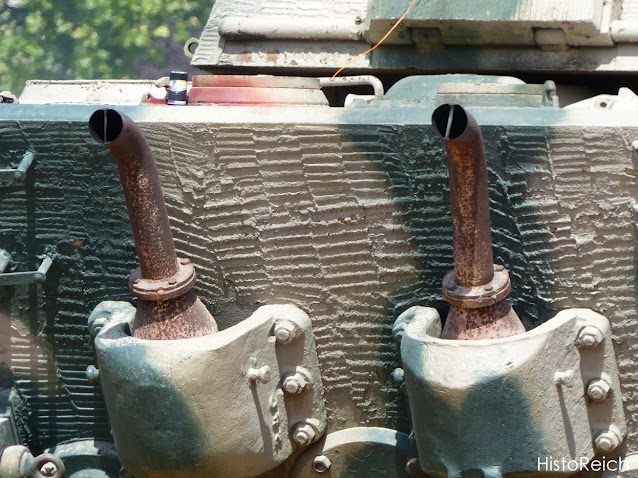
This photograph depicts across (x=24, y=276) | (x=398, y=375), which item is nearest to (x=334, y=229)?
(x=398, y=375)

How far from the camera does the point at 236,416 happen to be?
3543 mm

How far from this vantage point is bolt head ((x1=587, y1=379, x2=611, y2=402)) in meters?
3.49

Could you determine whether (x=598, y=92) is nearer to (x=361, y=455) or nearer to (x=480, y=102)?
(x=480, y=102)

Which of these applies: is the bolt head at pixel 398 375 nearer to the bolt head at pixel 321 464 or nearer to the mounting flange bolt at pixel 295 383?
the mounting flange bolt at pixel 295 383

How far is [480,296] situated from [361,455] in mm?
755

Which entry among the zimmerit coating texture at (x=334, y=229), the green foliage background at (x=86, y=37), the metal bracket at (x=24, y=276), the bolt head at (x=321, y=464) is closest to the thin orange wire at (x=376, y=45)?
the zimmerit coating texture at (x=334, y=229)

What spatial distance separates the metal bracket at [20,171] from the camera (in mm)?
3795

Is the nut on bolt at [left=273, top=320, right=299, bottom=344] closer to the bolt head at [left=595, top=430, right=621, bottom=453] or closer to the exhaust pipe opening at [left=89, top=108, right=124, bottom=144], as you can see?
the exhaust pipe opening at [left=89, top=108, right=124, bottom=144]

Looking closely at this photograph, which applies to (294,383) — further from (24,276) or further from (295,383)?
(24,276)

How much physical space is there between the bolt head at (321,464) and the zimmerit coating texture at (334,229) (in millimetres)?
121

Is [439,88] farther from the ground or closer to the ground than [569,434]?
farther from the ground

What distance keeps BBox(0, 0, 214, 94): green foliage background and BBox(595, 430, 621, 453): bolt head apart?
31.6 feet

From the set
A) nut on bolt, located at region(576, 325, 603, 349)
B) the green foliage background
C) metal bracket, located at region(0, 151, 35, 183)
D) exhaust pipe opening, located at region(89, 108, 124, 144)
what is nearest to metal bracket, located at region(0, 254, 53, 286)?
metal bracket, located at region(0, 151, 35, 183)

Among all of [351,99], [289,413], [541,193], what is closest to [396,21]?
[351,99]
